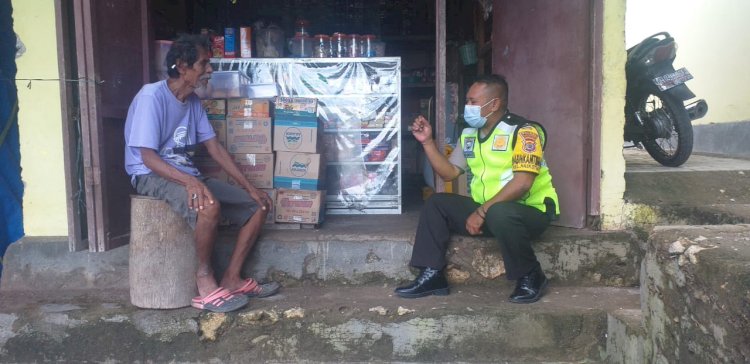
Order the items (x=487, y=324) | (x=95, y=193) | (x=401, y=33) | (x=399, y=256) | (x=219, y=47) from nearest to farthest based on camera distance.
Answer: (x=487, y=324)
(x=95, y=193)
(x=399, y=256)
(x=219, y=47)
(x=401, y=33)

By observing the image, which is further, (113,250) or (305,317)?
(113,250)

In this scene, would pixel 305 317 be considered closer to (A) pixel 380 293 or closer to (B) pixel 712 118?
(A) pixel 380 293

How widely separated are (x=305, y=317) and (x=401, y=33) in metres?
4.33

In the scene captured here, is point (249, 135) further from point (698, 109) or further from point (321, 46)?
point (698, 109)

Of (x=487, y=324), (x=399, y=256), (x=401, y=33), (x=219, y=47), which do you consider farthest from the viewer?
(x=401, y=33)

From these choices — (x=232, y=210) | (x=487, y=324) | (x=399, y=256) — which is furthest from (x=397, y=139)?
(x=487, y=324)

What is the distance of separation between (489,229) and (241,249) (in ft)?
4.70

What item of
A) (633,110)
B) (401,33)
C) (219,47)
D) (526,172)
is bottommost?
(526,172)

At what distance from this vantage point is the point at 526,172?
306 cm

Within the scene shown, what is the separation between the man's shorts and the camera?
304 cm

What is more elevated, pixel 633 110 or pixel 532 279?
pixel 633 110

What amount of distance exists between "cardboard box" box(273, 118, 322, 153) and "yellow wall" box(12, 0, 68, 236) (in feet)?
4.52

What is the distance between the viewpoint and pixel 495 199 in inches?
123

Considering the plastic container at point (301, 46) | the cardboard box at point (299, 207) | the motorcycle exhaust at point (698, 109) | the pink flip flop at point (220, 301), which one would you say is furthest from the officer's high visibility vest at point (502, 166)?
the motorcycle exhaust at point (698, 109)
